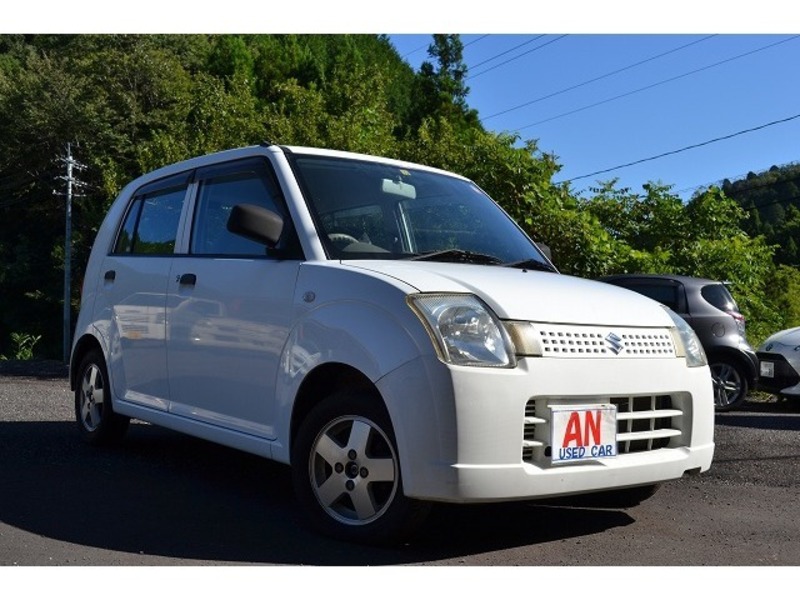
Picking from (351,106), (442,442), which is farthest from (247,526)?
(351,106)

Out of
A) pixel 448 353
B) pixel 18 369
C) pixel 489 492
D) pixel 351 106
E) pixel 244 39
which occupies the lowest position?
pixel 18 369

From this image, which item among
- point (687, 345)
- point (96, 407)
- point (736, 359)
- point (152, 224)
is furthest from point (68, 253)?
point (687, 345)

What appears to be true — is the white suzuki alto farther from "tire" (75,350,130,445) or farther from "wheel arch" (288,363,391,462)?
"tire" (75,350,130,445)

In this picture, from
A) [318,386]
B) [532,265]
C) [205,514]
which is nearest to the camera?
[318,386]

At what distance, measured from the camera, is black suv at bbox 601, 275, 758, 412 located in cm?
1111

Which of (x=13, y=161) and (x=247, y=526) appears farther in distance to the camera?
(x=13, y=161)

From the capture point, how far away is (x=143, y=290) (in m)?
5.84

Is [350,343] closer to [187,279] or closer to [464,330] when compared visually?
[464,330]

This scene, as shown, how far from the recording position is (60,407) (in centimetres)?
999

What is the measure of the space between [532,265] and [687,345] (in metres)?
0.93

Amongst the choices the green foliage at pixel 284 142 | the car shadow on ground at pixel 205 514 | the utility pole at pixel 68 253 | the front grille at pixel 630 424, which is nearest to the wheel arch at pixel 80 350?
the car shadow on ground at pixel 205 514

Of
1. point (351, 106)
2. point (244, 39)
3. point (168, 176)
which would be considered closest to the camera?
point (168, 176)

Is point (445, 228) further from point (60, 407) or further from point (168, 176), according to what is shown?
point (60, 407)

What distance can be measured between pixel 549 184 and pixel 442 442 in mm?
15823
